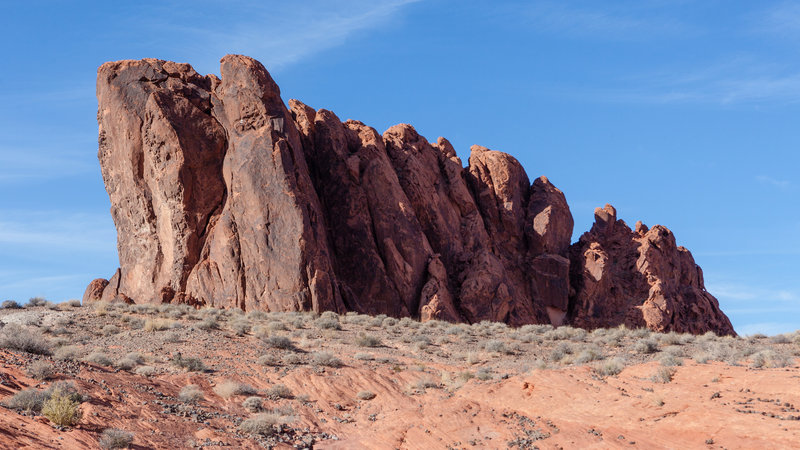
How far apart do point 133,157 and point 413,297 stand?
17.1 metres

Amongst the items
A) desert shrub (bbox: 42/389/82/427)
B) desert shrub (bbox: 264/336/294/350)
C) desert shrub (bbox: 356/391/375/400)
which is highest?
desert shrub (bbox: 264/336/294/350)

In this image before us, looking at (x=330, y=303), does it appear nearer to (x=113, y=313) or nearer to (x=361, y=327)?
(x=361, y=327)

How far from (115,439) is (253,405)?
5.37 m

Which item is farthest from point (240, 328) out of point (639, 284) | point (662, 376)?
point (639, 284)

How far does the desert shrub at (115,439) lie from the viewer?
559 inches

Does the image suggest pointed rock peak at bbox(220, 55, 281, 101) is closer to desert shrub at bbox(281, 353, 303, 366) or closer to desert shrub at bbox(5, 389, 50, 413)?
desert shrub at bbox(281, 353, 303, 366)

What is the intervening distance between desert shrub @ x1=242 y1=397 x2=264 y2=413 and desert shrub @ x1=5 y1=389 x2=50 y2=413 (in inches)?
208

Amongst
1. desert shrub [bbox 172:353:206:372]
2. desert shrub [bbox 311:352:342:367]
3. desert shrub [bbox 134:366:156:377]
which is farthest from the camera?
desert shrub [bbox 311:352:342:367]

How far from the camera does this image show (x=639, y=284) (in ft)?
164

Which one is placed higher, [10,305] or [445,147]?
[445,147]

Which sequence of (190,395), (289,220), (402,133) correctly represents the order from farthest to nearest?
(402,133) → (289,220) → (190,395)

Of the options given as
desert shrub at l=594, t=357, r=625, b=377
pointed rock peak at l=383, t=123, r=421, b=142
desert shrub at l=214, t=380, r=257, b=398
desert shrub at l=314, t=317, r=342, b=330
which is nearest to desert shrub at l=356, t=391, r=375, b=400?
desert shrub at l=214, t=380, r=257, b=398

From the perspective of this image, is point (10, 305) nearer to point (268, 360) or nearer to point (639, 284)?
point (268, 360)

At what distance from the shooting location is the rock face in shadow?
1499 inches
